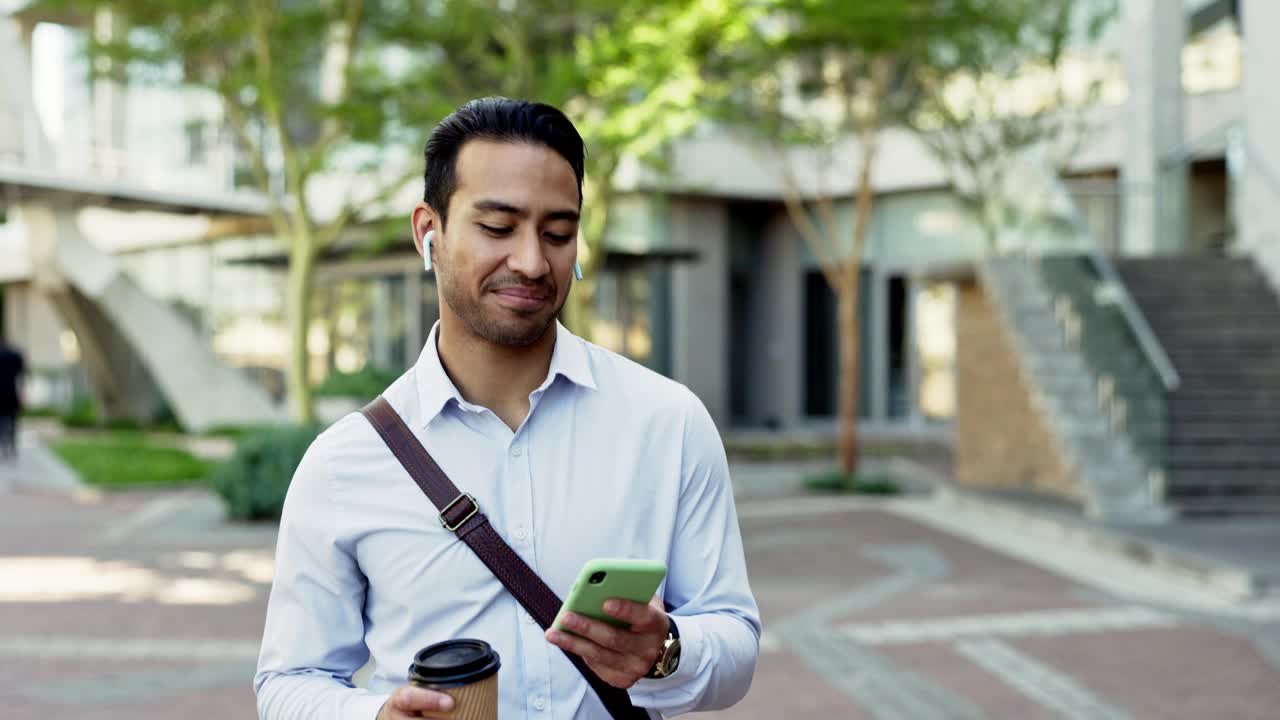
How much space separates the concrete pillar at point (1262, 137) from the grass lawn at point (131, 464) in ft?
47.7

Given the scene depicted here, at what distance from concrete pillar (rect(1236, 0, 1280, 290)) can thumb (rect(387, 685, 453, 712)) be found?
617 inches

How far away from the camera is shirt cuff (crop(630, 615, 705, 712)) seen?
1.86 meters

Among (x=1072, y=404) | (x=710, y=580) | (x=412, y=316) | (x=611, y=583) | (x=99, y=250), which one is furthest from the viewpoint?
(x=412, y=316)

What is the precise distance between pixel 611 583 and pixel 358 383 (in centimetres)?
1141

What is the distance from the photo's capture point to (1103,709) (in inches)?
239

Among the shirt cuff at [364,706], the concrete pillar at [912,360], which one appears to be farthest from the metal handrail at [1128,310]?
the concrete pillar at [912,360]

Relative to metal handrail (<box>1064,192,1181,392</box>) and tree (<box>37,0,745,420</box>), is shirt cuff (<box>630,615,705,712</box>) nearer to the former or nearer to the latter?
tree (<box>37,0,745,420</box>)

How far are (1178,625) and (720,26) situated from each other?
22.5 feet

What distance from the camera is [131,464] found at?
18.4m

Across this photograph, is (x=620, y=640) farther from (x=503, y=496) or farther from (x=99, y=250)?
(x=99, y=250)

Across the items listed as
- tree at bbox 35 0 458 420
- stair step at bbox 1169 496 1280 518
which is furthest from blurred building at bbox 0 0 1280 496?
stair step at bbox 1169 496 1280 518

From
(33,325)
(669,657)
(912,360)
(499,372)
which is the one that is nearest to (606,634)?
(669,657)

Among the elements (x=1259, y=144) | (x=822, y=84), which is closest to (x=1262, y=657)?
(x=1259, y=144)

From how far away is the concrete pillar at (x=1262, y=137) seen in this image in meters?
14.9
